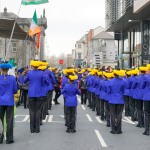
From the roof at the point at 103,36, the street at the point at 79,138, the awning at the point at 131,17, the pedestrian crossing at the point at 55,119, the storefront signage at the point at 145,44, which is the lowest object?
the pedestrian crossing at the point at 55,119

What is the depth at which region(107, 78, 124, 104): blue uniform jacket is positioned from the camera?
1247 cm

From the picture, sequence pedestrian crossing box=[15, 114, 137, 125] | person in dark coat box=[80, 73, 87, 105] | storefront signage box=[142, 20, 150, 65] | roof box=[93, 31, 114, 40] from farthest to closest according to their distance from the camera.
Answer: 1. roof box=[93, 31, 114, 40]
2. storefront signage box=[142, 20, 150, 65]
3. person in dark coat box=[80, 73, 87, 105]
4. pedestrian crossing box=[15, 114, 137, 125]

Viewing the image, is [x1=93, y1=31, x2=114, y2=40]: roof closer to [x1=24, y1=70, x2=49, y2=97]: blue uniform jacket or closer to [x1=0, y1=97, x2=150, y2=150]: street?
[x1=0, y1=97, x2=150, y2=150]: street

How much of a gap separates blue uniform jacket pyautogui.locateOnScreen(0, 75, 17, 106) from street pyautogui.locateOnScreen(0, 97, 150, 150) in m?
1.00

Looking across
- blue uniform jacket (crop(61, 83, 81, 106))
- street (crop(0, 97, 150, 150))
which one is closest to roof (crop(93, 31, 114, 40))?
street (crop(0, 97, 150, 150))

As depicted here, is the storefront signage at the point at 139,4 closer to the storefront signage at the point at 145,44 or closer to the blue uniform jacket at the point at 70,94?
the storefront signage at the point at 145,44

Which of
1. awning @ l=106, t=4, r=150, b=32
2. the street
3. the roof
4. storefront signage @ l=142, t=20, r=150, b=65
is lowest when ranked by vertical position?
the street

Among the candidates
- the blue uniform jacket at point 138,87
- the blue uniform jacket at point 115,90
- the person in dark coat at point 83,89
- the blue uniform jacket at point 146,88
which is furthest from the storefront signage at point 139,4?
the blue uniform jacket at point 115,90

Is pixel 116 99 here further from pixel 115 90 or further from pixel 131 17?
pixel 131 17

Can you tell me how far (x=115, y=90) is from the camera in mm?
12539

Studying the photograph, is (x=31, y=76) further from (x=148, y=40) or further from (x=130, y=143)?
(x=148, y=40)

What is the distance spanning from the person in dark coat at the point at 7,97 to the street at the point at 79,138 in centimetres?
31

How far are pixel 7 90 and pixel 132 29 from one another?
119 feet

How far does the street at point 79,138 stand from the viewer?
10033mm
